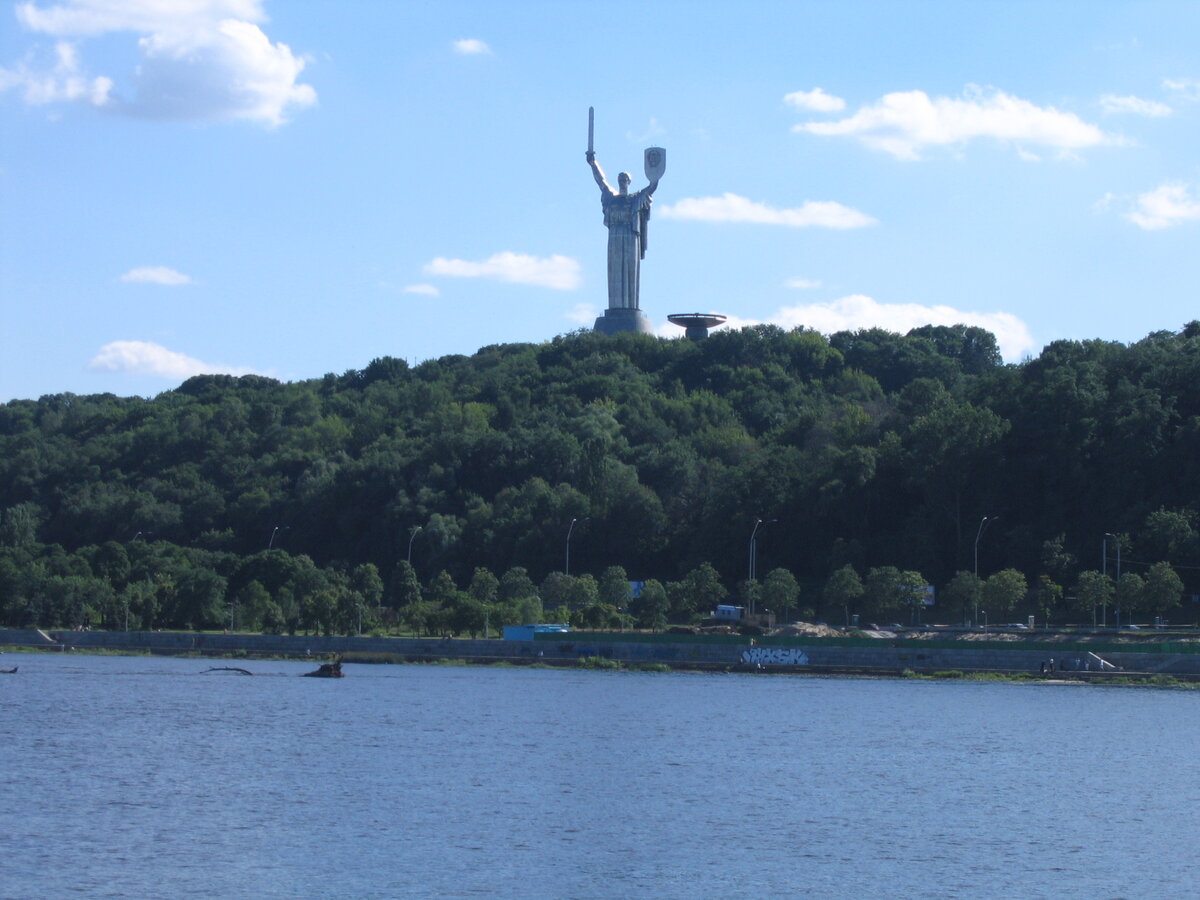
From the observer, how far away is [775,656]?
81.6m

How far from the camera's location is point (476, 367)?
165m

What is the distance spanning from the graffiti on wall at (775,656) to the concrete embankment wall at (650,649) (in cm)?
21

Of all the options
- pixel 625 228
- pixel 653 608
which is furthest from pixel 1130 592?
pixel 625 228

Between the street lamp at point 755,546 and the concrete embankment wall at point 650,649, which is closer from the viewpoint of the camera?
the concrete embankment wall at point 650,649

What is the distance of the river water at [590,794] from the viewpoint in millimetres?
29938

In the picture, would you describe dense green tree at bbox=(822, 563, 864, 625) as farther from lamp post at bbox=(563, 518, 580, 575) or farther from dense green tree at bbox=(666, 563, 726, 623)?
lamp post at bbox=(563, 518, 580, 575)

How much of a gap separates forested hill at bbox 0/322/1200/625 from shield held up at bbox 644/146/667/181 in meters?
16.9

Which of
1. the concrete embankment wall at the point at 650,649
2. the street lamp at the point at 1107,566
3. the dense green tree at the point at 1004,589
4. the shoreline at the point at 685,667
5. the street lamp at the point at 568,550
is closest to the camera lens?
the shoreline at the point at 685,667

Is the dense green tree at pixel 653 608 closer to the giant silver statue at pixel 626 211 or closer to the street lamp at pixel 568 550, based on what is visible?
the street lamp at pixel 568 550

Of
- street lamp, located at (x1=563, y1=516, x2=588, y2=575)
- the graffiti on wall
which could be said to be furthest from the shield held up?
the graffiti on wall

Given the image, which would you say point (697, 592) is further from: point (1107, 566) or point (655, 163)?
point (655, 163)

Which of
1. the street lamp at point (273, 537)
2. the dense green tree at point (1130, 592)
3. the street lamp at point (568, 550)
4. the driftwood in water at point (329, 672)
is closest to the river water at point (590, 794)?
the driftwood in water at point (329, 672)

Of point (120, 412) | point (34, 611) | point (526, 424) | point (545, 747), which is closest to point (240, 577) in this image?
point (34, 611)

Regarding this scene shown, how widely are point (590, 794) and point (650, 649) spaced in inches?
1779
